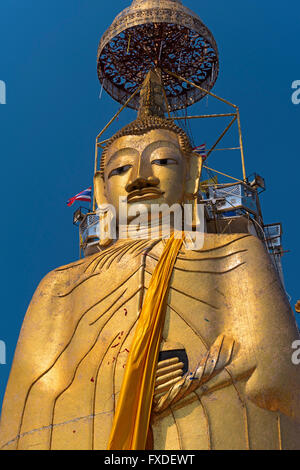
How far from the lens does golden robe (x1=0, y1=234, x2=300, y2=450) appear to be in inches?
172

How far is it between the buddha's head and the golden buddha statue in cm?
1

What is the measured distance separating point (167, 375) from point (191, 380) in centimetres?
20

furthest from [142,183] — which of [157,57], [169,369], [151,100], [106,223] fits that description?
[157,57]

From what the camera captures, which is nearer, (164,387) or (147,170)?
(164,387)

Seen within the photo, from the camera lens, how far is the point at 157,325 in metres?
4.72

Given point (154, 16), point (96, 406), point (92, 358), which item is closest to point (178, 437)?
point (96, 406)

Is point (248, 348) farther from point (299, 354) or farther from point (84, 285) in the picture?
point (84, 285)

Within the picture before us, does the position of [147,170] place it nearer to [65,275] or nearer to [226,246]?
[226,246]

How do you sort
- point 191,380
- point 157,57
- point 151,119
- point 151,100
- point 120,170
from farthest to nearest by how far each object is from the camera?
1. point 157,57
2. point 151,100
3. point 151,119
4. point 120,170
5. point 191,380

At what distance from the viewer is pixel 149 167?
5.90m

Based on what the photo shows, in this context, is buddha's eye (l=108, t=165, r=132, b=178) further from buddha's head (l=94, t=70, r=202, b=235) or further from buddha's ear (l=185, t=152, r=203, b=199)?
buddha's ear (l=185, t=152, r=203, b=199)

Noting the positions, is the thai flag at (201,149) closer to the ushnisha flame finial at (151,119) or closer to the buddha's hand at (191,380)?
the ushnisha flame finial at (151,119)

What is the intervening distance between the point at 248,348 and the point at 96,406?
4.03 feet

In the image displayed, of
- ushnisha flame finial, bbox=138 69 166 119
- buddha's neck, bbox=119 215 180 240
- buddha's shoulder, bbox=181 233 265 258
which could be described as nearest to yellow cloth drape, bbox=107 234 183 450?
buddha's shoulder, bbox=181 233 265 258
